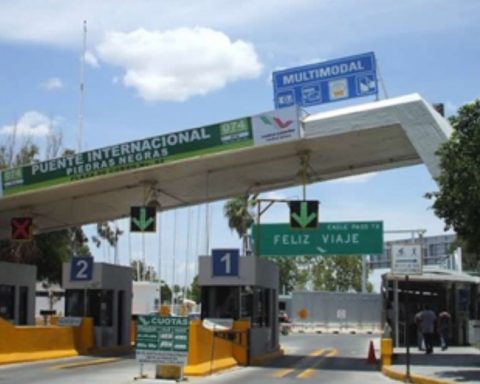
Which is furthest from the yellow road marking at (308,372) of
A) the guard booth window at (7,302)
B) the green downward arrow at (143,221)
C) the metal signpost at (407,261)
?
the guard booth window at (7,302)

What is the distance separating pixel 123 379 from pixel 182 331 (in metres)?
1.68

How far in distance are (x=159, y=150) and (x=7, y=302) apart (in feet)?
35.1

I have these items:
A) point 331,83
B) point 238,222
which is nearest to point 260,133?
point 331,83

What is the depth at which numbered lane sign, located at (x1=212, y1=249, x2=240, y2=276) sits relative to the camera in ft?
84.1

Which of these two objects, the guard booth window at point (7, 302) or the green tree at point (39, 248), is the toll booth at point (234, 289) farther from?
the green tree at point (39, 248)

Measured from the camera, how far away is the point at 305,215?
2419 cm

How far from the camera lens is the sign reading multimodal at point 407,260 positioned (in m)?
19.3

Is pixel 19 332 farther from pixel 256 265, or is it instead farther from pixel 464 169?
pixel 464 169

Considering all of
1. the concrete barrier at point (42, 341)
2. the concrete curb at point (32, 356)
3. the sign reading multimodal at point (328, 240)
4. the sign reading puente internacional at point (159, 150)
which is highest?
the sign reading puente internacional at point (159, 150)

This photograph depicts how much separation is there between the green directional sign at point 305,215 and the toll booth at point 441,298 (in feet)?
34.3

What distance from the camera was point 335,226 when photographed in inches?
1703

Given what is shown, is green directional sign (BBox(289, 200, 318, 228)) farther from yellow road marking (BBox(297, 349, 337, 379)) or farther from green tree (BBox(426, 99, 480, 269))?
green tree (BBox(426, 99, 480, 269))

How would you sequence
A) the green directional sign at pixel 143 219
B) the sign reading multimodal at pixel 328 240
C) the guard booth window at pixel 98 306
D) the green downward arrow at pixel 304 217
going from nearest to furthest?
the green downward arrow at pixel 304 217, the green directional sign at pixel 143 219, the guard booth window at pixel 98 306, the sign reading multimodal at pixel 328 240

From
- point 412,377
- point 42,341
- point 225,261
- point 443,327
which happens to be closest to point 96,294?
point 42,341
